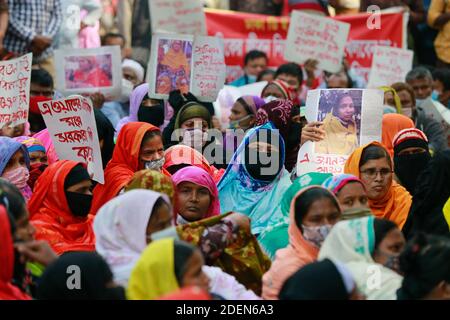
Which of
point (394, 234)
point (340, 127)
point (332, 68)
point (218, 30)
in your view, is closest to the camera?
point (394, 234)

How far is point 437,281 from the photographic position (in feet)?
16.1

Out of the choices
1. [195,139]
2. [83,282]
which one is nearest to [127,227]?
[83,282]

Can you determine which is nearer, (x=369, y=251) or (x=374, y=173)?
(x=369, y=251)

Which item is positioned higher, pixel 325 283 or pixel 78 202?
pixel 325 283

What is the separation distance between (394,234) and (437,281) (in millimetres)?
479

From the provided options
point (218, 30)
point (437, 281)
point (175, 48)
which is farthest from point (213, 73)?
point (437, 281)

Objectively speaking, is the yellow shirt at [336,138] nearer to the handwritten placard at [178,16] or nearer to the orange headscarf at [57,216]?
the orange headscarf at [57,216]

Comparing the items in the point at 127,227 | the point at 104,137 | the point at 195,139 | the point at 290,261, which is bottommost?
the point at 195,139

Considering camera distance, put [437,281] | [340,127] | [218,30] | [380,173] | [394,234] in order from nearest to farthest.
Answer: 1. [437,281]
2. [394,234]
3. [380,173]
4. [340,127]
5. [218,30]

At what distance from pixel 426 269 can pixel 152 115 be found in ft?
14.8

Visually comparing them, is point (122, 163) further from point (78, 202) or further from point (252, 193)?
point (78, 202)

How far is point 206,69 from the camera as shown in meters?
9.30

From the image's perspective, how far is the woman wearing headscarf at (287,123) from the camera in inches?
325

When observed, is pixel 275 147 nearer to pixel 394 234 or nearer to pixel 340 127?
pixel 340 127
